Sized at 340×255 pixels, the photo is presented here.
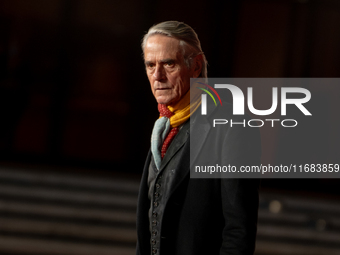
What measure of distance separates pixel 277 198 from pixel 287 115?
1917 millimetres

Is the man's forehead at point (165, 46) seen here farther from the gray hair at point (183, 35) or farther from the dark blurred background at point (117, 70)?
the dark blurred background at point (117, 70)

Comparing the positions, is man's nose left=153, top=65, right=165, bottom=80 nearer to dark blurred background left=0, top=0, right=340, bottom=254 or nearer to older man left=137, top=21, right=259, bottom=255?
older man left=137, top=21, right=259, bottom=255

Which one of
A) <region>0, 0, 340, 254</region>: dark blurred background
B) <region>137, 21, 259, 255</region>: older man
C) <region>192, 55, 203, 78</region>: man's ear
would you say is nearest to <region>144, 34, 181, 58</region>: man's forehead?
<region>137, 21, 259, 255</region>: older man

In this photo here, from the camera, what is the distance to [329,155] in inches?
289

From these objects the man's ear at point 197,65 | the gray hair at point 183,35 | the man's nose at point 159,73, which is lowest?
the man's nose at point 159,73

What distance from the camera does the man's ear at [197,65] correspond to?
1655 millimetres

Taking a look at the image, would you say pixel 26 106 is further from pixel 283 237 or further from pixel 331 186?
pixel 331 186

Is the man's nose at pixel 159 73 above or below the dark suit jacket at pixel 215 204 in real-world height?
above

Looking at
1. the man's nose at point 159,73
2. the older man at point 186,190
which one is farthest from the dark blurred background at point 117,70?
the man's nose at point 159,73

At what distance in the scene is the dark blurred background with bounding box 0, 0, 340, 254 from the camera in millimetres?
7109

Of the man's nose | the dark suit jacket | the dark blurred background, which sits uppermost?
the dark blurred background

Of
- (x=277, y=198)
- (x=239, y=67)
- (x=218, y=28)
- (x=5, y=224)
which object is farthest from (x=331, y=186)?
(x=5, y=224)

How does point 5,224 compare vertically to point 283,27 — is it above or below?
below

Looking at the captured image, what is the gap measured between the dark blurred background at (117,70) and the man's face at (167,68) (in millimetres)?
5300
